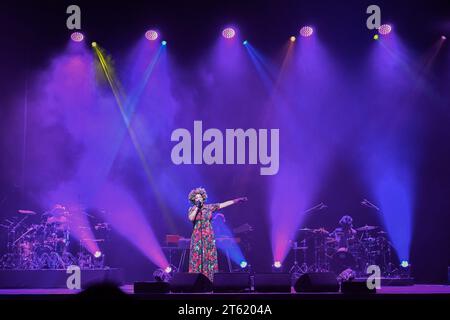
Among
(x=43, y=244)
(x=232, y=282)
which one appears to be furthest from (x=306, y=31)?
(x=232, y=282)

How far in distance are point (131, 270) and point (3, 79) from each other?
4232mm

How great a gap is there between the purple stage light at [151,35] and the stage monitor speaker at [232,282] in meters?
6.27

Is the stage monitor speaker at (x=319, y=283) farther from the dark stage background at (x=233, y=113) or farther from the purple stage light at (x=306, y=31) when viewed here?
the purple stage light at (x=306, y=31)

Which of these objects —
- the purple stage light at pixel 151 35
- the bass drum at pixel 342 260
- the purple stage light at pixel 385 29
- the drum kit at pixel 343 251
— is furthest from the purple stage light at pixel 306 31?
the bass drum at pixel 342 260

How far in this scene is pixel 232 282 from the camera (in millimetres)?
6305

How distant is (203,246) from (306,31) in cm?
486

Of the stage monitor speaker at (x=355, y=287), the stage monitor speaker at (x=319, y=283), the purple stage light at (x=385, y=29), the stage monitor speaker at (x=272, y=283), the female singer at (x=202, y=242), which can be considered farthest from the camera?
the purple stage light at (x=385, y=29)

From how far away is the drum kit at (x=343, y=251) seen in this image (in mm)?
10516

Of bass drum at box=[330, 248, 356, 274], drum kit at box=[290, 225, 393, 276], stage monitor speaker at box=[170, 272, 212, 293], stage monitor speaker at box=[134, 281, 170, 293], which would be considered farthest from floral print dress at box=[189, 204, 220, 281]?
bass drum at box=[330, 248, 356, 274]

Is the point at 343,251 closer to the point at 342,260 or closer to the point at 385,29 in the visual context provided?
the point at 342,260

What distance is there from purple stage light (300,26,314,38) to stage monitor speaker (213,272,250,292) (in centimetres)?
635

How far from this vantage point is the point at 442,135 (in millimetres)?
11234

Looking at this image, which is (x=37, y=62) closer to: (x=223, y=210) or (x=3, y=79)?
(x=3, y=79)
